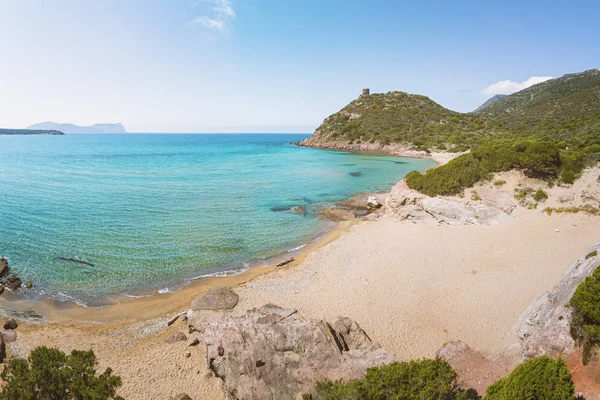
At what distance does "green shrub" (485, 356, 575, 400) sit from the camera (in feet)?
20.2

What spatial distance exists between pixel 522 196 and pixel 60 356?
103 ft

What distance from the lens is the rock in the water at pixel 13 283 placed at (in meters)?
17.3

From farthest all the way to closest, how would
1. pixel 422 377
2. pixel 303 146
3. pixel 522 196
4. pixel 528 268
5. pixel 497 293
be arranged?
pixel 303 146 < pixel 522 196 < pixel 528 268 < pixel 497 293 < pixel 422 377

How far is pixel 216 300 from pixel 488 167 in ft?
90.3

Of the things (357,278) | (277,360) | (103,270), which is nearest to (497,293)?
(357,278)

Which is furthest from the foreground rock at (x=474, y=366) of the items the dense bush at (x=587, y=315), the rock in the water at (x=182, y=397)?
the rock in the water at (x=182, y=397)

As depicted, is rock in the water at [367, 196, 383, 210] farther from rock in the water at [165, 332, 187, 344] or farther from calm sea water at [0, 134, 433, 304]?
rock in the water at [165, 332, 187, 344]

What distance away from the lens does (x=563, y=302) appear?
1020 cm

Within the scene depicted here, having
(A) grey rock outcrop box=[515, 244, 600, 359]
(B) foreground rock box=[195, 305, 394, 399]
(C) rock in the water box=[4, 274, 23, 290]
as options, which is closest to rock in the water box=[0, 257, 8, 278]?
(C) rock in the water box=[4, 274, 23, 290]

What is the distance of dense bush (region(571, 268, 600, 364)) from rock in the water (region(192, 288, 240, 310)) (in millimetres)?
13008

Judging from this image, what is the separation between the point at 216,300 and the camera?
1548cm

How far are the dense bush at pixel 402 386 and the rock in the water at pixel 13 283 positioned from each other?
18643mm

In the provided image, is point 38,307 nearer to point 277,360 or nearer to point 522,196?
point 277,360

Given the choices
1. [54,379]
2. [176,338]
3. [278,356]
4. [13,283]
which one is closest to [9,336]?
[13,283]
